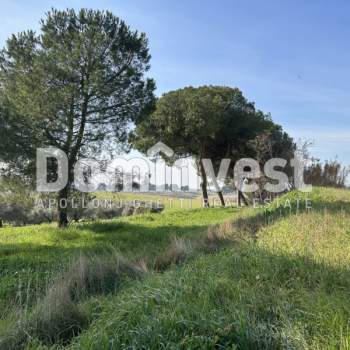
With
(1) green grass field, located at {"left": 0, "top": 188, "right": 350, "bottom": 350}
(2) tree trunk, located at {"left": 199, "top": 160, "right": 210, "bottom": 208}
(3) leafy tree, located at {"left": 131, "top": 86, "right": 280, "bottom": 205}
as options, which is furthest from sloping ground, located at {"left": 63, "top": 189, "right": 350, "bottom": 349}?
(2) tree trunk, located at {"left": 199, "top": 160, "right": 210, "bottom": 208}

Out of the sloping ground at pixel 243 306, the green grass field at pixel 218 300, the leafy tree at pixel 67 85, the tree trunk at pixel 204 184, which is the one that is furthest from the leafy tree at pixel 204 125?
the sloping ground at pixel 243 306

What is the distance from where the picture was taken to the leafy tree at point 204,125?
22.4m

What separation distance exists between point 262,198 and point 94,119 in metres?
12.7

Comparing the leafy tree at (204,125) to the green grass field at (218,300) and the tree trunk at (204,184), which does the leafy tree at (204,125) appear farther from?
the green grass field at (218,300)

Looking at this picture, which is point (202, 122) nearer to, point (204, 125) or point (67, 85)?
point (204, 125)

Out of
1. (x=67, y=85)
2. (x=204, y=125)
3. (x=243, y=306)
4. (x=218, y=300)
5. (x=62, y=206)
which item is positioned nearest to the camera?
(x=243, y=306)

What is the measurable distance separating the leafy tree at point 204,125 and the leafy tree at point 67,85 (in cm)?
726

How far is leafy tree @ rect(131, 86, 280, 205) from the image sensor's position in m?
22.4

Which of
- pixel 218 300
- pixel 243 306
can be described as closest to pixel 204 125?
pixel 218 300

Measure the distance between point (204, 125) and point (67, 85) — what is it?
1085cm

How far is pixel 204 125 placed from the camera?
72.4 ft

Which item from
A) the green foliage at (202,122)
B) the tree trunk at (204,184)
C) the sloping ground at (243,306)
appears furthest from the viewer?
the tree trunk at (204,184)

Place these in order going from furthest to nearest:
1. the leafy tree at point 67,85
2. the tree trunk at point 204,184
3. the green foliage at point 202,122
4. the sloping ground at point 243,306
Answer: the tree trunk at point 204,184 < the green foliage at point 202,122 < the leafy tree at point 67,85 < the sloping ground at point 243,306

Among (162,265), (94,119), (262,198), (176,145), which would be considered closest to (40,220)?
(176,145)
